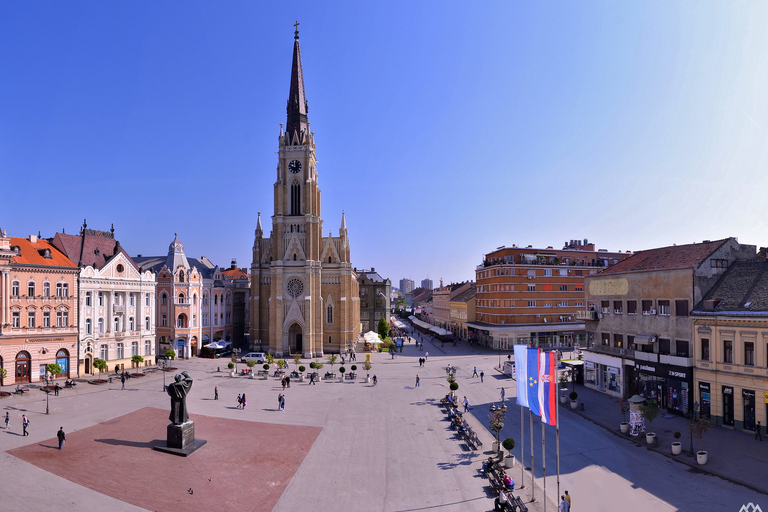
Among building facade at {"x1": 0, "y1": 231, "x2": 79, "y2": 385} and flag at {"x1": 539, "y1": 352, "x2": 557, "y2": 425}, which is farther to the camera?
building facade at {"x1": 0, "y1": 231, "x2": 79, "y2": 385}

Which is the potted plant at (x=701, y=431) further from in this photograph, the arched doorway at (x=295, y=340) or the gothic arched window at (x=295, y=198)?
the gothic arched window at (x=295, y=198)

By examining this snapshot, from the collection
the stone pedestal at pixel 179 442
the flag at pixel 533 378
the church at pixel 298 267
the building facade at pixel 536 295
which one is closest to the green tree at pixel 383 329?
the church at pixel 298 267

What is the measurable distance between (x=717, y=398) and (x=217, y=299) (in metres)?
65.9

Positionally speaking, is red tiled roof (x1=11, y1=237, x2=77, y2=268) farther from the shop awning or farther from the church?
the shop awning

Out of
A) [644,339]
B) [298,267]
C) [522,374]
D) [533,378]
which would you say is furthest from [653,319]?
[298,267]

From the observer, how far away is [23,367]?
44.8 metres

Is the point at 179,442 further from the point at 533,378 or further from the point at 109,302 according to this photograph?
the point at 109,302

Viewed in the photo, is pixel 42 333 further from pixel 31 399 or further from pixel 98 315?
pixel 31 399

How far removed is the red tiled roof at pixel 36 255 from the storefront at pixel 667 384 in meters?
57.7

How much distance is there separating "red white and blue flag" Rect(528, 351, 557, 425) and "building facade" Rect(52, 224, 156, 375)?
166 feet

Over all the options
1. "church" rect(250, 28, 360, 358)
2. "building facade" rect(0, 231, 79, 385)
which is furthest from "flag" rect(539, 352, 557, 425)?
"church" rect(250, 28, 360, 358)

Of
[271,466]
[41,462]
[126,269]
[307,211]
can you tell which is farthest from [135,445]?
[307,211]

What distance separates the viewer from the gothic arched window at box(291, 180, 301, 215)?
71688mm

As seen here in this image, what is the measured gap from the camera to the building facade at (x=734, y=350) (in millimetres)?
28125
